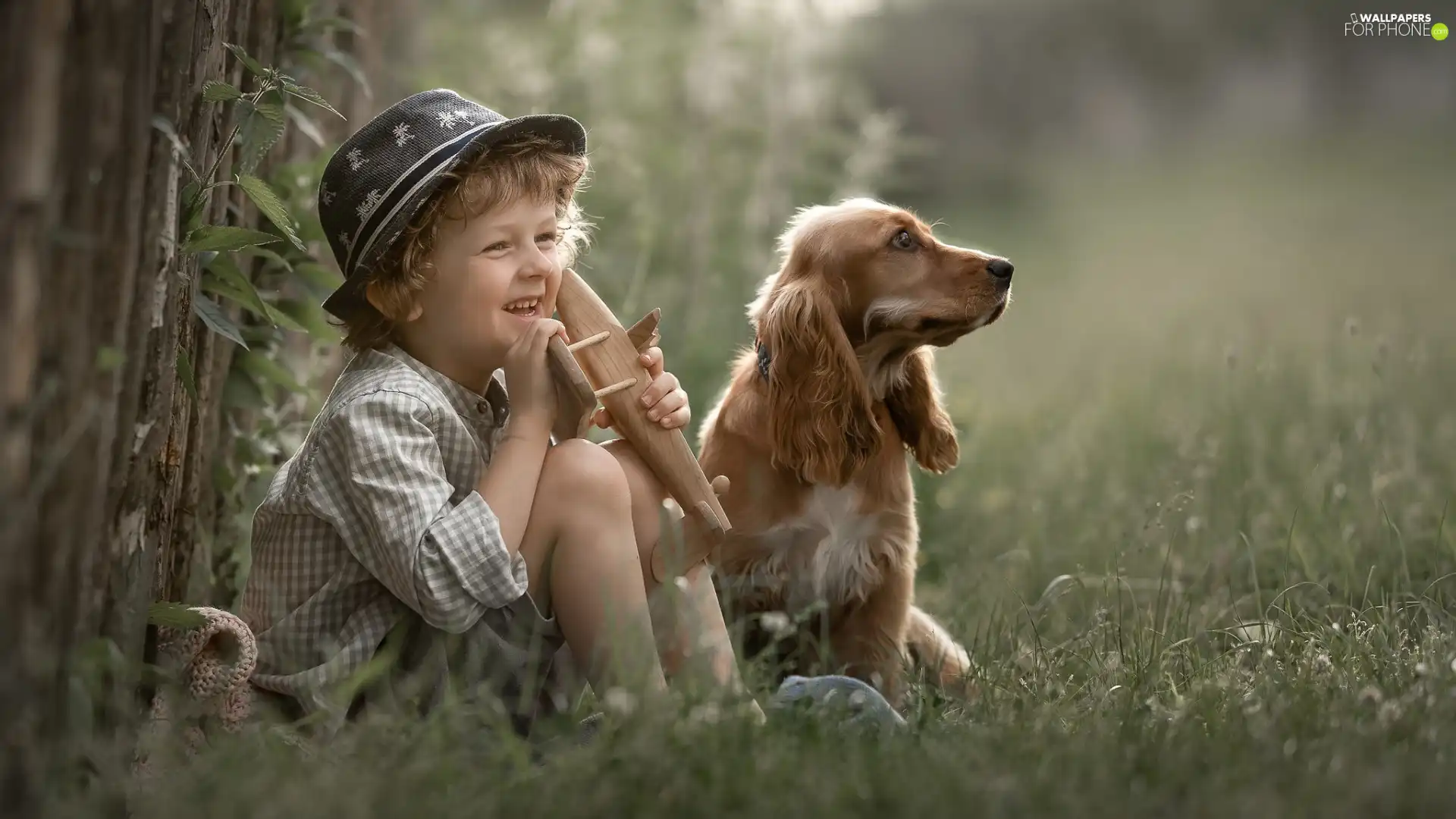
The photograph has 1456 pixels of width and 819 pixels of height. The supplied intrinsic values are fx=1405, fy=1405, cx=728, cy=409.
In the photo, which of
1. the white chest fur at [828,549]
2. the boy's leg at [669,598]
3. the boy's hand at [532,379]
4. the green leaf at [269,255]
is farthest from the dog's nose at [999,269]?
the green leaf at [269,255]

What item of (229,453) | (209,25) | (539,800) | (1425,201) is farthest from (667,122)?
(539,800)

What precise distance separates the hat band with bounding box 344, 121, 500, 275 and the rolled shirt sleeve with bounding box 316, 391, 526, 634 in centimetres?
30

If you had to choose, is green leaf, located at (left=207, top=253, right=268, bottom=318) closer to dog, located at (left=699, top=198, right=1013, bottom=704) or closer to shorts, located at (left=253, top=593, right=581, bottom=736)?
shorts, located at (left=253, top=593, right=581, bottom=736)

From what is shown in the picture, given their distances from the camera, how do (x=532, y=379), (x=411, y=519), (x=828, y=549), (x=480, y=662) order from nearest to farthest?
(x=411, y=519) < (x=480, y=662) < (x=532, y=379) < (x=828, y=549)

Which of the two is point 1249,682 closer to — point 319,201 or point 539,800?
point 539,800

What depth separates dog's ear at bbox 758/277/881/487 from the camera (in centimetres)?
288

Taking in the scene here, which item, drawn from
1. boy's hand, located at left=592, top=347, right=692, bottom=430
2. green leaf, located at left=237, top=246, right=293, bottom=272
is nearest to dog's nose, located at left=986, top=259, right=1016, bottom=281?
boy's hand, located at left=592, top=347, right=692, bottom=430

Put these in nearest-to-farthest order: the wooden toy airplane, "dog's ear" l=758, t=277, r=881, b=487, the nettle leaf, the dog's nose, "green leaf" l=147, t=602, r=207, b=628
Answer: "green leaf" l=147, t=602, r=207, b=628
the nettle leaf
the wooden toy airplane
"dog's ear" l=758, t=277, r=881, b=487
the dog's nose

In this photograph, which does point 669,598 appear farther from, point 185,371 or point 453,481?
point 185,371

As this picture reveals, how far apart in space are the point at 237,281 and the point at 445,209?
36 centimetres

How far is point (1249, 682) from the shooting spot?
229cm

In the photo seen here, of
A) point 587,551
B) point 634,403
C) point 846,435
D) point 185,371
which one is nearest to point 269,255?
point 185,371

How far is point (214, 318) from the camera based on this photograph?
2.21m

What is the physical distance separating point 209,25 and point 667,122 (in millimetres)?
4988
